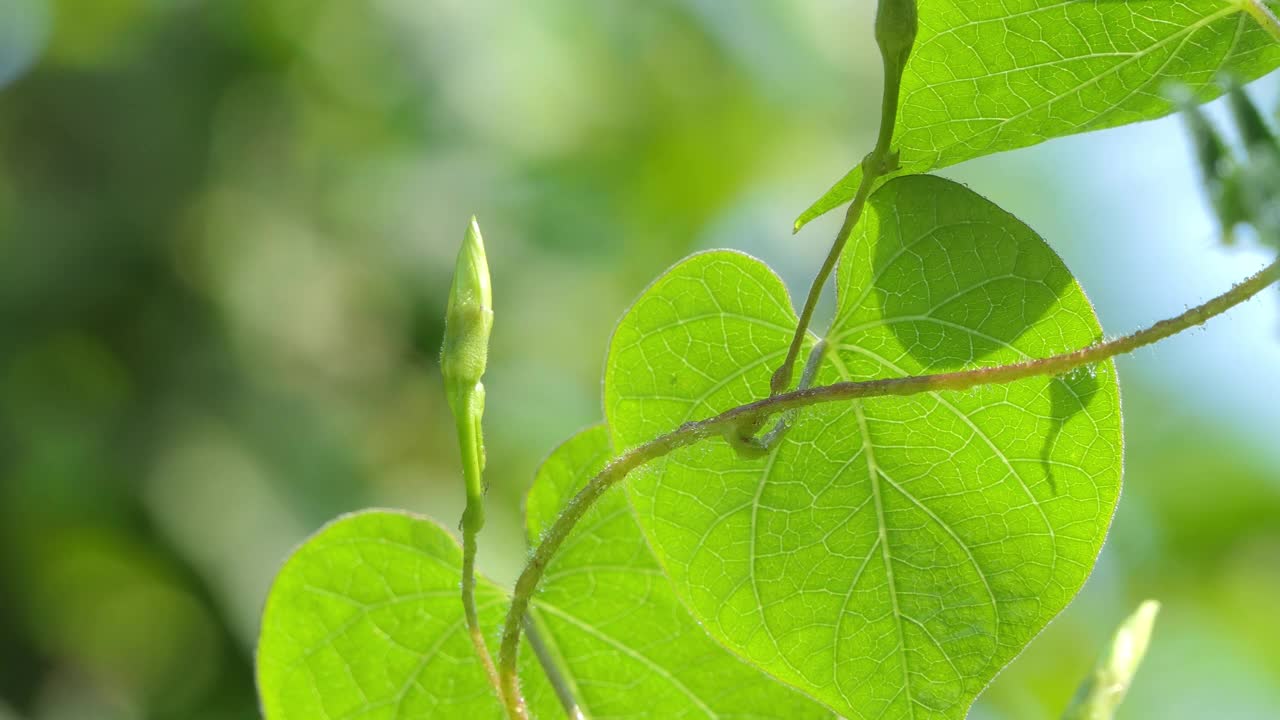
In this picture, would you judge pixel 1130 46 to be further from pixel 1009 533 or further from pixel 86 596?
pixel 86 596

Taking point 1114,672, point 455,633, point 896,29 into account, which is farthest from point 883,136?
point 455,633

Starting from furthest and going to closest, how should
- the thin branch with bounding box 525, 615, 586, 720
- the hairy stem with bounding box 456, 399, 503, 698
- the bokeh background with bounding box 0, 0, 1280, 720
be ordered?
the bokeh background with bounding box 0, 0, 1280, 720
the thin branch with bounding box 525, 615, 586, 720
the hairy stem with bounding box 456, 399, 503, 698

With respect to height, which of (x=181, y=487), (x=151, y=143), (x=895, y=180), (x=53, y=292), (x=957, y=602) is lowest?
(x=957, y=602)

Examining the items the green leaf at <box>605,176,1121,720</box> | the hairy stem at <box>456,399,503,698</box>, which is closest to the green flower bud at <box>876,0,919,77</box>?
the green leaf at <box>605,176,1121,720</box>

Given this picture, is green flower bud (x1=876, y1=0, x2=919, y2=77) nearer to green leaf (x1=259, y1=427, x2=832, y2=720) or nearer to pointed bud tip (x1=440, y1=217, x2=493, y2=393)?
pointed bud tip (x1=440, y1=217, x2=493, y2=393)

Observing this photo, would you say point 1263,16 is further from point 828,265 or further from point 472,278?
point 472,278

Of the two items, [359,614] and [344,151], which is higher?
[344,151]

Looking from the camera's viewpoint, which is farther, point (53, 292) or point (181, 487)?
point (53, 292)

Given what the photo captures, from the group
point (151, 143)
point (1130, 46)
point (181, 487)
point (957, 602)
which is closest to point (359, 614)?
point (957, 602)
